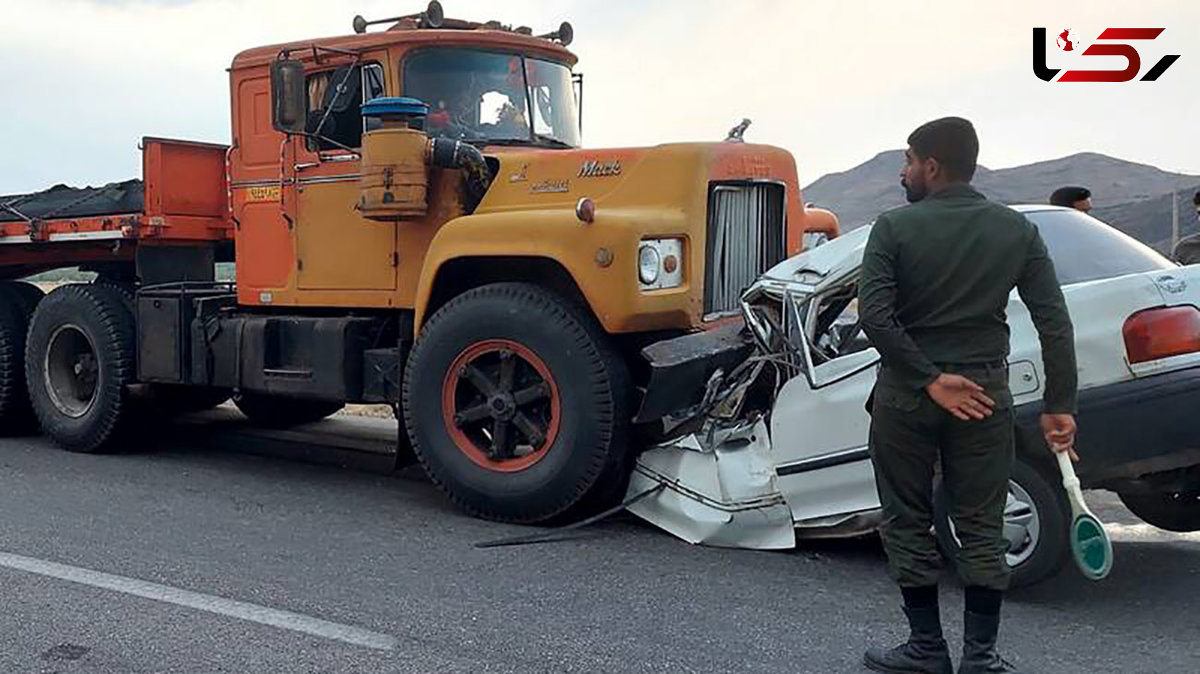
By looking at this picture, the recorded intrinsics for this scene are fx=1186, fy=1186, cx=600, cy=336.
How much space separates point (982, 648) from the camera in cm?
381

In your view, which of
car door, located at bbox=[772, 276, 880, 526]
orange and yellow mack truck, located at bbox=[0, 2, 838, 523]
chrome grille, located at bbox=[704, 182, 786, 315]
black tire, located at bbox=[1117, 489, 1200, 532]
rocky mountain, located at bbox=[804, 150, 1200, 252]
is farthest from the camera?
rocky mountain, located at bbox=[804, 150, 1200, 252]

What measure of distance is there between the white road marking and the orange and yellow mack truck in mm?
1623

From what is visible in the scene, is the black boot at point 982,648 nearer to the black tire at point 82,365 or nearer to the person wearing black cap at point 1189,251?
the person wearing black cap at point 1189,251

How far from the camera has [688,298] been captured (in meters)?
5.96

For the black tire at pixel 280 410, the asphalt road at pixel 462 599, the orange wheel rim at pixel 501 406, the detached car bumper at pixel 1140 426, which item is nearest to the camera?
the asphalt road at pixel 462 599

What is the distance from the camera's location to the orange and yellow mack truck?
5.88 metres

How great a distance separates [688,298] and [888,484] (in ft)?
7.23

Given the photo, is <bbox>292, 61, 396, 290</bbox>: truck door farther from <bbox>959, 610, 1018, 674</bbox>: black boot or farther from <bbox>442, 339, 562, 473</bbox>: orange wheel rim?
<bbox>959, 610, 1018, 674</bbox>: black boot

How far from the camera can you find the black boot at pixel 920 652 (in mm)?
3920

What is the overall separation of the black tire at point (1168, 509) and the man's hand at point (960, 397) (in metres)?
1.95

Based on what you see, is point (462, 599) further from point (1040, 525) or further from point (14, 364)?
point (14, 364)

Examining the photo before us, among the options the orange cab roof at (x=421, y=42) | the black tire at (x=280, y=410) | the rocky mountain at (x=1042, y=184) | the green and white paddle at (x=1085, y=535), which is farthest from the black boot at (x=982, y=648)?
the rocky mountain at (x=1042, y=184)

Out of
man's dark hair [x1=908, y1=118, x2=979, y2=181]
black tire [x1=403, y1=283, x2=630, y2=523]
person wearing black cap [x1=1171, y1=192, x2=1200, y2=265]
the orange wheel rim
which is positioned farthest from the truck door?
person wearing black cap [x1=1171, y1=192, x2=1200, y2=265]

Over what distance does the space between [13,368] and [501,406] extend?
4916mm
